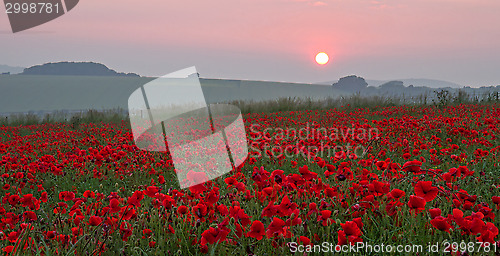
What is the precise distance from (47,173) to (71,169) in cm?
37

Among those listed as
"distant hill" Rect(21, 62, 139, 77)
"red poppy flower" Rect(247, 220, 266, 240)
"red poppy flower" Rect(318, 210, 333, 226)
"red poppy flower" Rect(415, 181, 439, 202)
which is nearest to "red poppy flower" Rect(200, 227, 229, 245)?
"red poppy flower" Rect(247, 220, 266, 240)

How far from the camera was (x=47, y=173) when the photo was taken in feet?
19.4

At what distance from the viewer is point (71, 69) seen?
376 feet

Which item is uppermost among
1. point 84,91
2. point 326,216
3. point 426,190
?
point 84,91

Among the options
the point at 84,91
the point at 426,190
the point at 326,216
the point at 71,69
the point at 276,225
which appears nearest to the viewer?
the point at 276,225

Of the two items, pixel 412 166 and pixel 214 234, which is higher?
pixel 412 166

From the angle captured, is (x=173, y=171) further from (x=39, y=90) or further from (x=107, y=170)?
(x=39, y=90)

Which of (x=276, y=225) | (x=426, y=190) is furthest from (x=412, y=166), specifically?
(x=276, y=225)

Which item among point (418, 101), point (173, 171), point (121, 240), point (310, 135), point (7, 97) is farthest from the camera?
point (7, 97)

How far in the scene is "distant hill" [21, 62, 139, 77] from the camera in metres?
109

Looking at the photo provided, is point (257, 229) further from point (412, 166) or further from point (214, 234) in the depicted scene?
point (412, 166)

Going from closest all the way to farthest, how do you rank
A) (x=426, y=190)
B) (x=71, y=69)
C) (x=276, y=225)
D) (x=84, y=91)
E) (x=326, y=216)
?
(x=276, y=225), (x=426, y=190), (x=326, y=216), (x=84, y=91), (x=71, y=69)

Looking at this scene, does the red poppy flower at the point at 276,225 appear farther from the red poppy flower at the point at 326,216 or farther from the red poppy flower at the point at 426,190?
the red poppy flower at the point at 426,190

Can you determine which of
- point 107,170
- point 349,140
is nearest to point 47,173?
point 107,170
